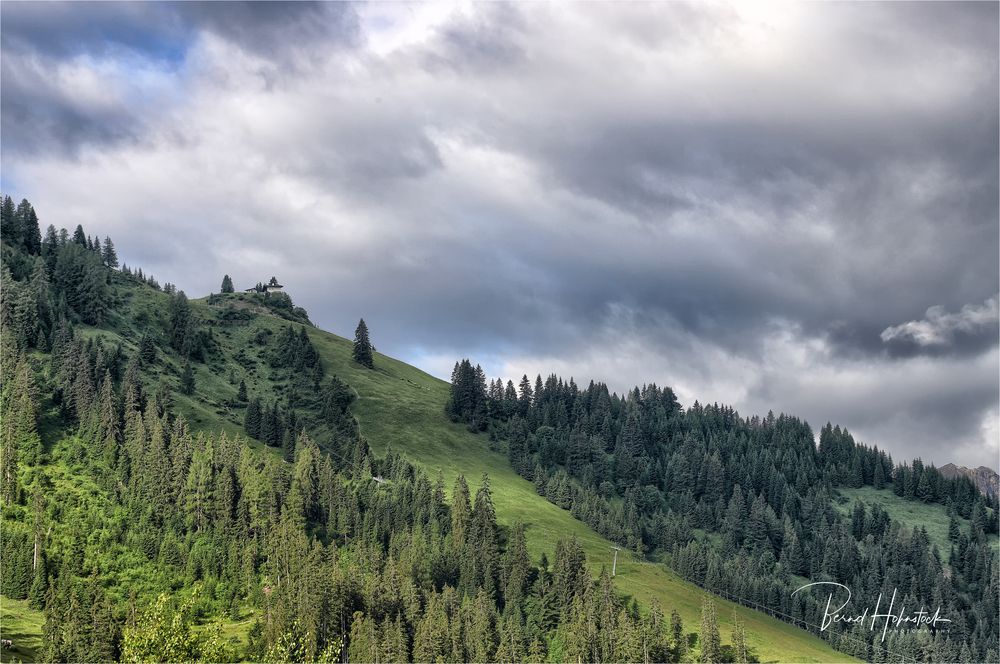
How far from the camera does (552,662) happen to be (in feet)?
649

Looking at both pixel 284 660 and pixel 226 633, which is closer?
pixel 284 660

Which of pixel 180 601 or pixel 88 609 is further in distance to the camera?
pixel 180 601

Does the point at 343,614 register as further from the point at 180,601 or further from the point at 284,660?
the point at 284,660

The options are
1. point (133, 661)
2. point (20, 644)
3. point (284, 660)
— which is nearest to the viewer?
point (133, 661)

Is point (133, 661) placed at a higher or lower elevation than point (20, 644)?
higher

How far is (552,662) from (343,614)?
43.1m

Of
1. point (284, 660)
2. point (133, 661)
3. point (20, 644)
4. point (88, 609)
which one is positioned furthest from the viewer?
point (20, 644)

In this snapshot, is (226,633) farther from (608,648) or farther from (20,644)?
(608,648)

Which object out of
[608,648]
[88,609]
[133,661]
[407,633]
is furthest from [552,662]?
[133,661]

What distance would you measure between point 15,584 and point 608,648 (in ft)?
392

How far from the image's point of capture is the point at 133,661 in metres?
90.9

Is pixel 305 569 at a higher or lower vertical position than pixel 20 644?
higher

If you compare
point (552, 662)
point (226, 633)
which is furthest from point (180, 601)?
point (552, 662)

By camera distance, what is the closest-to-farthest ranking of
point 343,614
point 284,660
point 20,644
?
1. point 284,660
2. point 20,644
3. point 343,614
